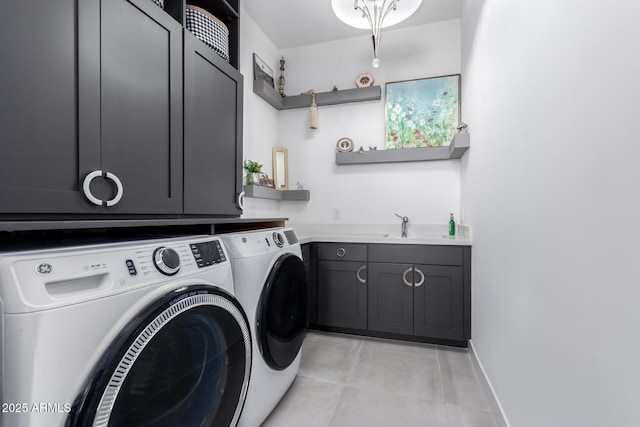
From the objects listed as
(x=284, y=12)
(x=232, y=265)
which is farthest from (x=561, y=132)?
(x=284, y=12)

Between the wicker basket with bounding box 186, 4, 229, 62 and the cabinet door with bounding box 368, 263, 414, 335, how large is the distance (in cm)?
183

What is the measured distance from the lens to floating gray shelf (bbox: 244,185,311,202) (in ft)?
8.09

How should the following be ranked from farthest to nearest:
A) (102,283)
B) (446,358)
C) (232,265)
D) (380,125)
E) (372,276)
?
(380,125) → (372,276) → (446,358) → (232,265) → (102,283)

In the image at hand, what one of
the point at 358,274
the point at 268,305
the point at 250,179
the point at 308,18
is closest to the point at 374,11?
the point at 308,18

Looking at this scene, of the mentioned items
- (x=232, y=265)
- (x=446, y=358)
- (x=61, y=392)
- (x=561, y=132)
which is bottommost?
(x=446, y=358)

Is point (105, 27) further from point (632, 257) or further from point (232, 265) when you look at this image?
point (632, 257)

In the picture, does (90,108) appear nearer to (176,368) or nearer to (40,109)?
(40,109)

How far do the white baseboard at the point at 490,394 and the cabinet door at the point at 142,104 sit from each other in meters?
1.78

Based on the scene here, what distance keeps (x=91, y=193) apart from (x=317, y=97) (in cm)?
241

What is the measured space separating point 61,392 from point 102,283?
22 centimetres

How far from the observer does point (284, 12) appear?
2.58 meters

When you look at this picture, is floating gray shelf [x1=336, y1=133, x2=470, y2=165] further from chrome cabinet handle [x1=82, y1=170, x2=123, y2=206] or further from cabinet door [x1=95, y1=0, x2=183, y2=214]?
chrome cabinet handle [x1=82, y1=170, x2=123, y2=206]

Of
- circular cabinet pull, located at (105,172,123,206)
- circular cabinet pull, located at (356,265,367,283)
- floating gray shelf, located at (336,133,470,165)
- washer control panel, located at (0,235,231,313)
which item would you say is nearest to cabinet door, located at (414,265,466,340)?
circular cabinet pull, located at (356,265,367,283)

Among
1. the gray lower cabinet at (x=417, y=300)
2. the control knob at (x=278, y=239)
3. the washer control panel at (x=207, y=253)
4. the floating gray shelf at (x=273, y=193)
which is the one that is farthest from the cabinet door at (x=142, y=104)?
the gray lower cabinet at (x=417, y=300)
